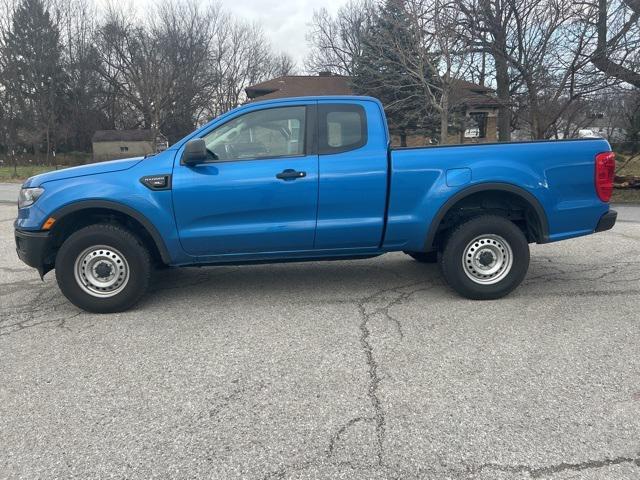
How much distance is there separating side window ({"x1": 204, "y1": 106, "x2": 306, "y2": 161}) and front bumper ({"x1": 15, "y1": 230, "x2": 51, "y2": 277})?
170 centimetres

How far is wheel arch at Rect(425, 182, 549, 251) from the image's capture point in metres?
4.61

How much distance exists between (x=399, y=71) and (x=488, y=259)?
1673 cm

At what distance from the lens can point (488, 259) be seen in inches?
190

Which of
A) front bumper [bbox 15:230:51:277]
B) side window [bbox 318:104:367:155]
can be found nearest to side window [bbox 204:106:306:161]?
Answer: side window [bbox 318:104:367:155]

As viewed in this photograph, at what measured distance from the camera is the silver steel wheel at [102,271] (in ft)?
15.0

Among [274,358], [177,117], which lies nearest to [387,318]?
[274,358]

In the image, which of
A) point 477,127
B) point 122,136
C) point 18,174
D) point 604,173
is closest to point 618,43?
point 604,173

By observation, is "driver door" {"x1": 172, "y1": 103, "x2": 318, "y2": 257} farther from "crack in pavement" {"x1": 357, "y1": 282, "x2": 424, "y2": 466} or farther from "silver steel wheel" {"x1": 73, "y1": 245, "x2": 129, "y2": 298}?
"crack in pavement" {"x1": 357, "y1": 282, "x2": 424, "y2": 466}

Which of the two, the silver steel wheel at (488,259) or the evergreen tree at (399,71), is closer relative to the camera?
the silver steel wheel at (488,259)

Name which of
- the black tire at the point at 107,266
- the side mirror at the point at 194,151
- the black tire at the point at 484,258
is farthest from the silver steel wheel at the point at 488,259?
the black tire at the point at 107,266

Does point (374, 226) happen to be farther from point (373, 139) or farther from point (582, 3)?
point (582, 3)

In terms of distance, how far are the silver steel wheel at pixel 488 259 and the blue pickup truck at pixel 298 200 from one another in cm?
1

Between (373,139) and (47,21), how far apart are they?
56.4 meters

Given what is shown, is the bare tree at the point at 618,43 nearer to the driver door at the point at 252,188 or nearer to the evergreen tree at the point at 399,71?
the evergreen tree at the point at 399,71
